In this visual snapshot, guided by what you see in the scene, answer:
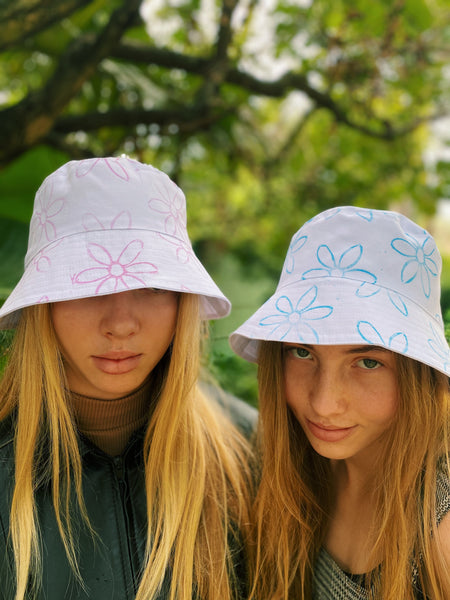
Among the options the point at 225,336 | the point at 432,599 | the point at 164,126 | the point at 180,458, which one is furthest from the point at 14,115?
the point at 432,599

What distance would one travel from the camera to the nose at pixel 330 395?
1.55 meters

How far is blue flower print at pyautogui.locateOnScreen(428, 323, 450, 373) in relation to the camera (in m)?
1.48

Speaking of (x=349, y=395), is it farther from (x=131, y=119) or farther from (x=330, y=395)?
(x=131, y=119)

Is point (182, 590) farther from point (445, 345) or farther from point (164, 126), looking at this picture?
point (164, 126)

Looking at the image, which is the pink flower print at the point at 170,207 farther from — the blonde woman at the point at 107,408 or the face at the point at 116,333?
the face at the point at 116,333

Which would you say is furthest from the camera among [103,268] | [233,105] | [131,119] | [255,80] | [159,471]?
[233,105]

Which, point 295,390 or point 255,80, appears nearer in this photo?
point 295,390

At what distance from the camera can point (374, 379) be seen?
156 cm

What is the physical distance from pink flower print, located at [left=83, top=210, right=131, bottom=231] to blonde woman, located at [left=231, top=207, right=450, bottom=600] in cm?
42

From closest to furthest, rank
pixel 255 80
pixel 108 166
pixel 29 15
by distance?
pixel 108 166
pixel 29 15
pixel 255 80

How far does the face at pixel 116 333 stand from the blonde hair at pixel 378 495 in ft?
1.12

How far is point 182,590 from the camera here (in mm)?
1669

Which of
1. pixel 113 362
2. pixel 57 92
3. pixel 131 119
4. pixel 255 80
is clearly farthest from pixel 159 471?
pixel 255 80

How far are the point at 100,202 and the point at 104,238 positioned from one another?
10 cm
